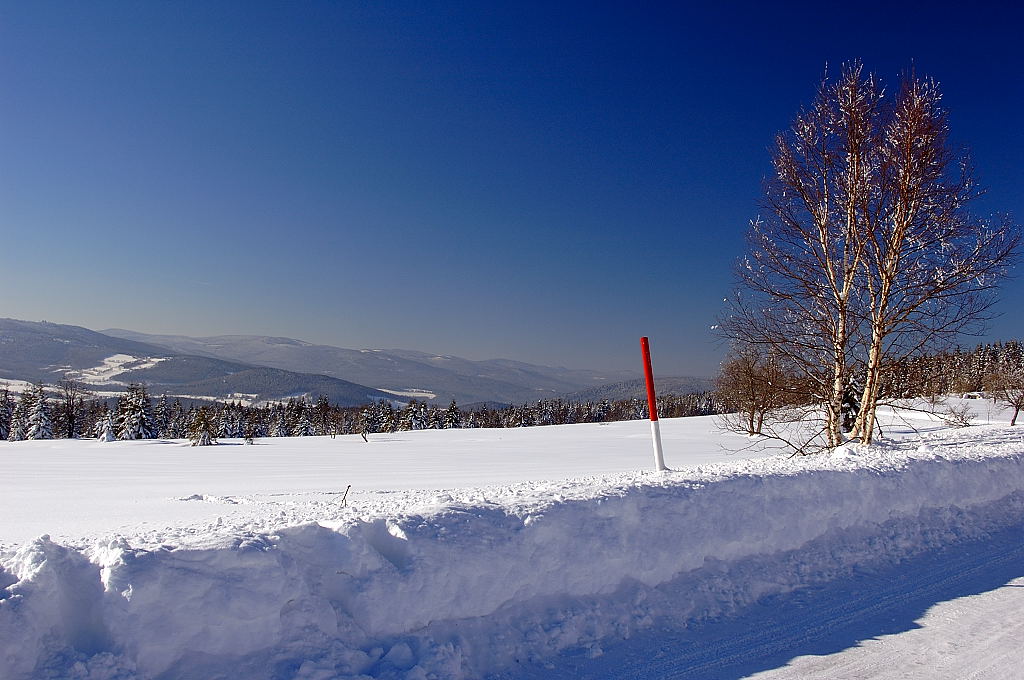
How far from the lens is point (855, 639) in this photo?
3.83 meters

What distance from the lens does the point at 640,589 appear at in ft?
14.0

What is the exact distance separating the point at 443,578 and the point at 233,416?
89166 mm

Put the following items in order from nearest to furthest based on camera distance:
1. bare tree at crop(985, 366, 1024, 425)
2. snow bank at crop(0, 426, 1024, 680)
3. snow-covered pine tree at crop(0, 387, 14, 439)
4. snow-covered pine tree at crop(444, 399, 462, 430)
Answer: snow bank at crop(0, 426, 1024, 680) < bare tree at crop(985, 366, 1024, 425) < snow-covered pine tree at crop(0, 387, 14, 439) < snow-covered pine tree at crop(444, 399, 462, 430)

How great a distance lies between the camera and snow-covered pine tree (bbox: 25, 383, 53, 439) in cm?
5759

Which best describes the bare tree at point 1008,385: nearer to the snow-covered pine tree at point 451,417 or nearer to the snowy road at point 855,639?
the snowy road at point 855,639

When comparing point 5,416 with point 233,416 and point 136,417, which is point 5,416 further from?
point 233,416

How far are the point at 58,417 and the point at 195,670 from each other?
8833 cm

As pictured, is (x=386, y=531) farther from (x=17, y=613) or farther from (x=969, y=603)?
(x=969, y=603)

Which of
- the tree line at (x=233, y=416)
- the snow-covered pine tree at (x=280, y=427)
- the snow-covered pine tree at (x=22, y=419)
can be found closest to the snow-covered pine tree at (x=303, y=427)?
the tree line at (x=233, y=416)

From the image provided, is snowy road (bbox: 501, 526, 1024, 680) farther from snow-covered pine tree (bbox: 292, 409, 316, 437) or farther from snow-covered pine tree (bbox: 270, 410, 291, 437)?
snow-covered pine tree (bbox: 270, 410, 291, 437)

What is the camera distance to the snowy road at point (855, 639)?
135 inches

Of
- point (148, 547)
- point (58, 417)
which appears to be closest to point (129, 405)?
point (58, 417)

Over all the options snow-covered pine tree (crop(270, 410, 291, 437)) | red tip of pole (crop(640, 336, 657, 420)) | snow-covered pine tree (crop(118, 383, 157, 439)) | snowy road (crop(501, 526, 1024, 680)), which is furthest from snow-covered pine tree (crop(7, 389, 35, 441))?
snowy road (crop(501, 526, 1024, 680))

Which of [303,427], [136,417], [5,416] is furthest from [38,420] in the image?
[303,427]
